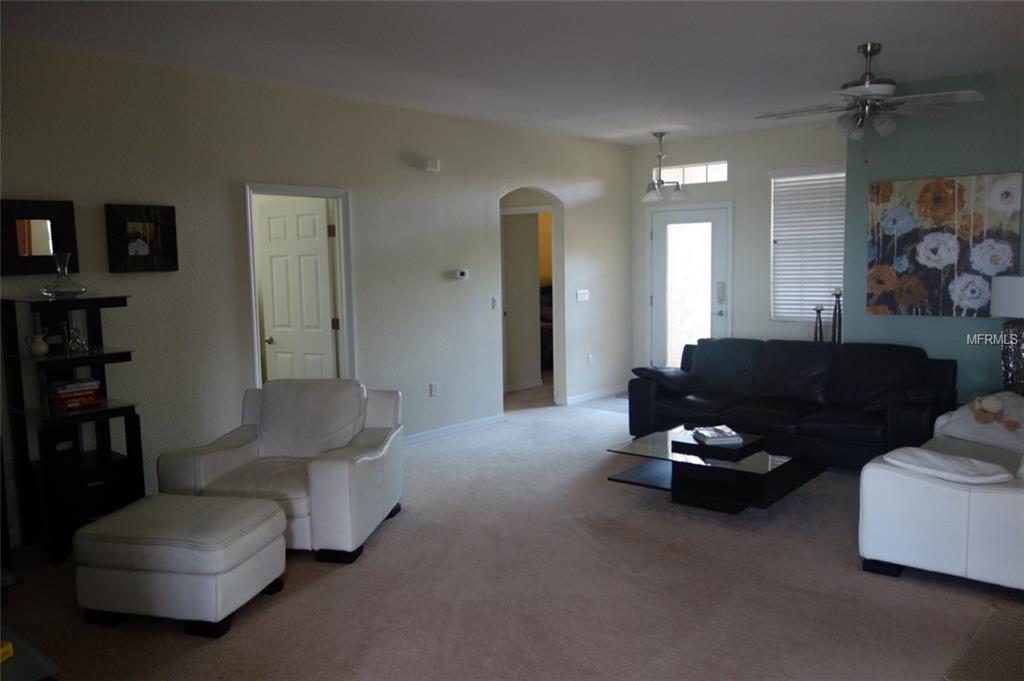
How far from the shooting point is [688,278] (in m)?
8.34

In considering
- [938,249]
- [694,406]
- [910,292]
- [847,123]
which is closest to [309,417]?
[694,406]

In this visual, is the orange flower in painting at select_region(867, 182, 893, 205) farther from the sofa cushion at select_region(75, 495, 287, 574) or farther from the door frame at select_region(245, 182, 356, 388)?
the sofa cushion at select_region(75, 495, 287, 574)

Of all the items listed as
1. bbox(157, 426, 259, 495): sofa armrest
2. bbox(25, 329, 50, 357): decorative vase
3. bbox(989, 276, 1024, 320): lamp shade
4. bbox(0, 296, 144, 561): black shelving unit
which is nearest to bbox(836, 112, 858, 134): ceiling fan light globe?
bbox(989, 276, 1024, 320): lamp shade

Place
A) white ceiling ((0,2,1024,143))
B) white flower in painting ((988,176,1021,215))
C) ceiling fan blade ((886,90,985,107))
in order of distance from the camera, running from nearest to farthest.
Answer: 1. white ceiling ((0,2,1024,143))
2. ceiling fan blade ((886,90,985,107))
3. white flower in painting ((988,176,1021,215))

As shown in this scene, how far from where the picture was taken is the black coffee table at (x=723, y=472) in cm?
454

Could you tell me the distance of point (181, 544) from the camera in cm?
320

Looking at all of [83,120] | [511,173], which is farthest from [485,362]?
[83,120]

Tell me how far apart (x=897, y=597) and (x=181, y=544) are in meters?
3.12

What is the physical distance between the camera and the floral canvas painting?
17.9 feet

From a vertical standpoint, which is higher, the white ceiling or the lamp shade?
the white ceiling

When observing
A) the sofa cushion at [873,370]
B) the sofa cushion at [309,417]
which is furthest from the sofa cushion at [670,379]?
the sofa cushion at [309,417]

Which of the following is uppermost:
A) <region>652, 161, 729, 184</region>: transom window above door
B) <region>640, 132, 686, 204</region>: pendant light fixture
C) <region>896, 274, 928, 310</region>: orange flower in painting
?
<region>652, 161, 729, 184</region>: transom window above door

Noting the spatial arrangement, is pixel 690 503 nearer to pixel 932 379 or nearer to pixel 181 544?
pixel 932 379

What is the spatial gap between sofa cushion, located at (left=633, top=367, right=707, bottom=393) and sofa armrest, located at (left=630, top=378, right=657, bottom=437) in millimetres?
54
